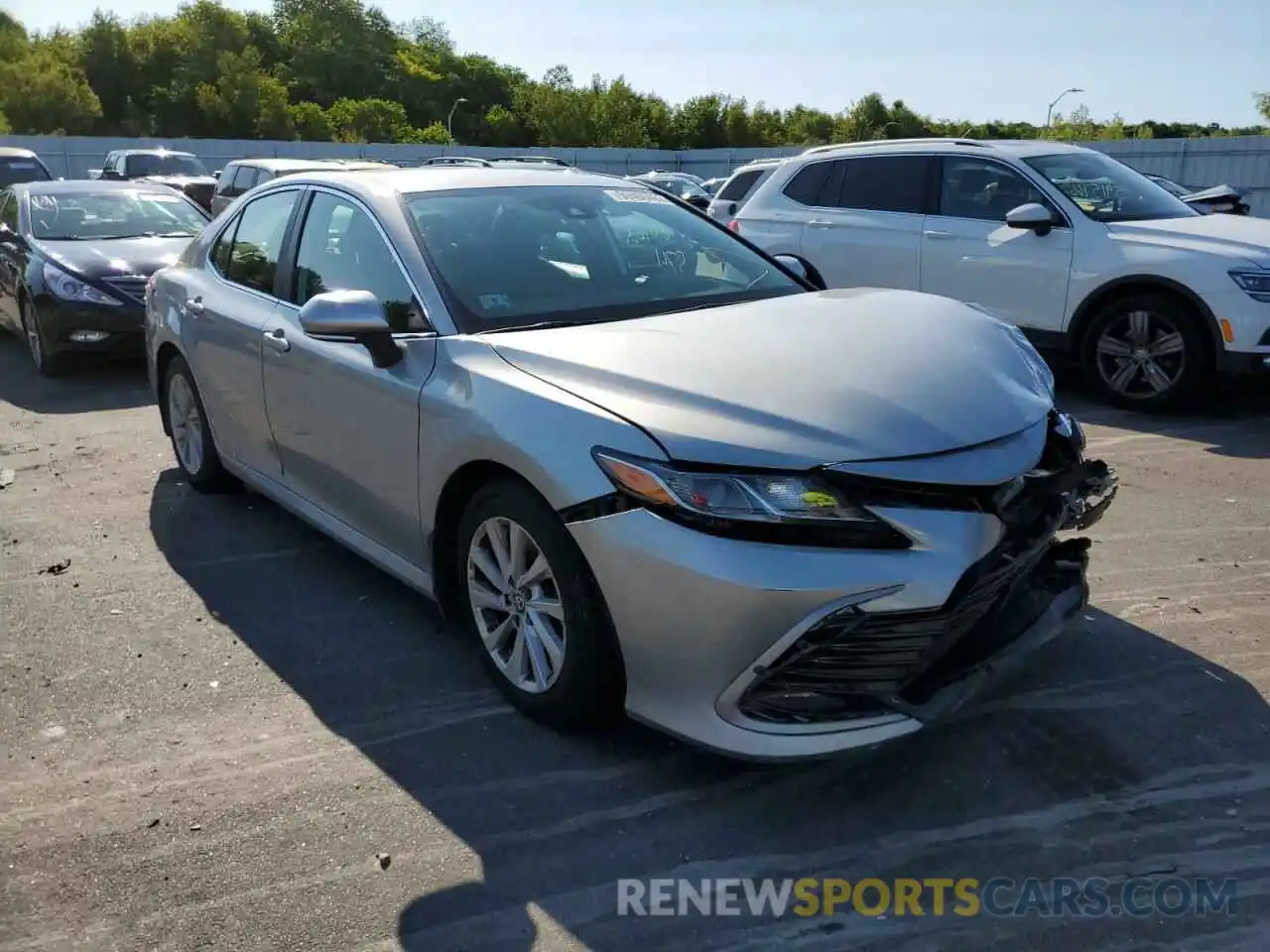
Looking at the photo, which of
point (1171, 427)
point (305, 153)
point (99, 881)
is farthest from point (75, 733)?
point (305, 153)

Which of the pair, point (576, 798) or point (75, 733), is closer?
point (576, 798)

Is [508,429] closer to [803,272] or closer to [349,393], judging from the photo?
[349,393]

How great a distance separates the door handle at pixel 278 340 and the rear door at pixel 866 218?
5.29m

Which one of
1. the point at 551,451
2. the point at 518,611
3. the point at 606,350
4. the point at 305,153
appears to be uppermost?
the point at 305,153

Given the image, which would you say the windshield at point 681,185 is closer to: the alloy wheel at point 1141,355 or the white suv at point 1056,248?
the white suv at point 1056,248

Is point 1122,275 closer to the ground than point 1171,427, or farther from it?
farther from it

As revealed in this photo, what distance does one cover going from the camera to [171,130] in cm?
8444

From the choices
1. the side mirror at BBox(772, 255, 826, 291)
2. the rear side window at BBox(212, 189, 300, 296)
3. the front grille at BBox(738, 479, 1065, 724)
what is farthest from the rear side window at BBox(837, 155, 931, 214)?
the front grille at BBox(738, 479, 1065, 724)

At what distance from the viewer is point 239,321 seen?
4.81 meters

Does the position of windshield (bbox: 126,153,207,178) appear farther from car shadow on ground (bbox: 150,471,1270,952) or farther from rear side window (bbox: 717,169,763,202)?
car shadow on ground (bbox: 150,471,1270,952)

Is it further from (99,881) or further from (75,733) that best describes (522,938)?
(75,733)

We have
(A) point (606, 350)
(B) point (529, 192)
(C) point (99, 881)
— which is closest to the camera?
(C) point (99, 881)

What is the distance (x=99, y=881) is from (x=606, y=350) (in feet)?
6.44

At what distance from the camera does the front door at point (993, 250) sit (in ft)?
25.5
